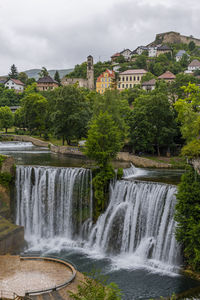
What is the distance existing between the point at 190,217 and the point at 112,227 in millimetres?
7552

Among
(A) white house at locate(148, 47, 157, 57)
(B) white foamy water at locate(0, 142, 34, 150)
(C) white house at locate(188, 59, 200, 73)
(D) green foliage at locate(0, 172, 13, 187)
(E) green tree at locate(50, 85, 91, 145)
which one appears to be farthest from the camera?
(A) white house at locate(148, 47, 157, 57)

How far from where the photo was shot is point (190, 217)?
19.9 metres

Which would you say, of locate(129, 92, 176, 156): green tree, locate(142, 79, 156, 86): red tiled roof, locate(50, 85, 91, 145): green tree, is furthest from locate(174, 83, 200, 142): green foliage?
locate(142, 79, 156, 86): red tiled roof

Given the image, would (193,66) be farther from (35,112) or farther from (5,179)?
(5,179)

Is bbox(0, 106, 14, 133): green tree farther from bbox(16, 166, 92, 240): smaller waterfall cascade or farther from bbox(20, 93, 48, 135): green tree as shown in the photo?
bbox(16, 166, 92, 240): smaller waterfall cascade

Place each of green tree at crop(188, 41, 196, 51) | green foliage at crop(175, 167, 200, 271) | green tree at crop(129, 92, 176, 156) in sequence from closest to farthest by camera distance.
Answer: green foliage at crop(175, 167, 200, 271) → green tree at crop(129, 92, 176, 156) → green tree at crop(188, 41, 196, 51)

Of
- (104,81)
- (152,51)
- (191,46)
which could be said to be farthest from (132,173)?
(191,46)

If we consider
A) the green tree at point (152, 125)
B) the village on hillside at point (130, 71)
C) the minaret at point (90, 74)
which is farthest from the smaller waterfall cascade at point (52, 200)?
the minaret at point (90, 74)

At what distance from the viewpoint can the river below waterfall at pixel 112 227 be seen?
20250mm

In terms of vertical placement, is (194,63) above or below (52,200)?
above

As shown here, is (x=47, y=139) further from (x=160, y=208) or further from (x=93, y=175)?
(x=160, y=208)

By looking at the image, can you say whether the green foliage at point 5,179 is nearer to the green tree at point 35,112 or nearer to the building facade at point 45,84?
the green tree at point 35,112

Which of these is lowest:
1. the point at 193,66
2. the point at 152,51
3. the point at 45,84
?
the point at 45,84

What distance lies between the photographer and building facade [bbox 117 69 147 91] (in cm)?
10062
